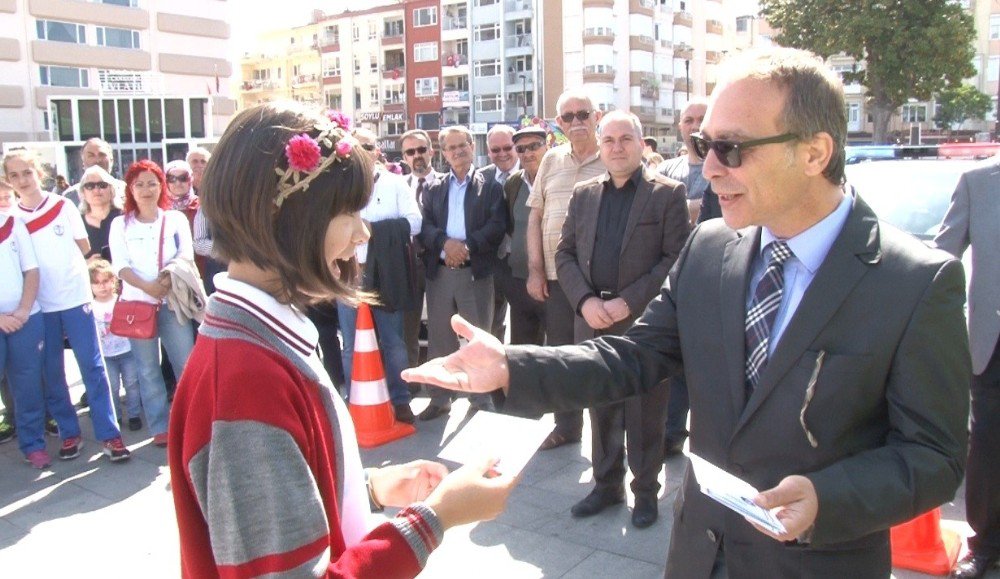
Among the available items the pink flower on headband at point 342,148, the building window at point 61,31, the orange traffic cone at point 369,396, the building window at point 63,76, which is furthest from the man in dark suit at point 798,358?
the building window at point 61,31

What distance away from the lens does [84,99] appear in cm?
2325

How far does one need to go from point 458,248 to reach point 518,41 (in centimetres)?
5879

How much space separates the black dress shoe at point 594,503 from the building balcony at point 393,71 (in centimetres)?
6632

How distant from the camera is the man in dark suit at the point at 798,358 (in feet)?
5.89

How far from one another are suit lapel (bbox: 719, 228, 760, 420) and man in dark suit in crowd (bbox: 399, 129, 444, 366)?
482cm

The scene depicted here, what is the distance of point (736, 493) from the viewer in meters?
1.64

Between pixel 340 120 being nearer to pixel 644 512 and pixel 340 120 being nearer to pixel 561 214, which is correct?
pixel 644 512

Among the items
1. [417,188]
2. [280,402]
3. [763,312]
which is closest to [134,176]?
[417,188]

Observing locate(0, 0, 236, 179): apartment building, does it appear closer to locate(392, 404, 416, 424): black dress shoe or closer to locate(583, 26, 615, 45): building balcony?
locate(583, 26, 615, 45): building balcony

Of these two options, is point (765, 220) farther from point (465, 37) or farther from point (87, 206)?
point (465, 37)

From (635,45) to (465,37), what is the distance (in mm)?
13814

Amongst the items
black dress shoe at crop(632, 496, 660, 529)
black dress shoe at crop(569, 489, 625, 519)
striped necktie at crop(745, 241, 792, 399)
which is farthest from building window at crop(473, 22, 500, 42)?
striped necktie at crop(745, 241, 792, 399)

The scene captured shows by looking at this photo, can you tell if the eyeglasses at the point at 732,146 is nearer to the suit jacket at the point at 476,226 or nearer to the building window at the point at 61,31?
the suit jacket at the point at 476,226

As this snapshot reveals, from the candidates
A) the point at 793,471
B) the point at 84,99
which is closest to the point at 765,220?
the point at 793,471
